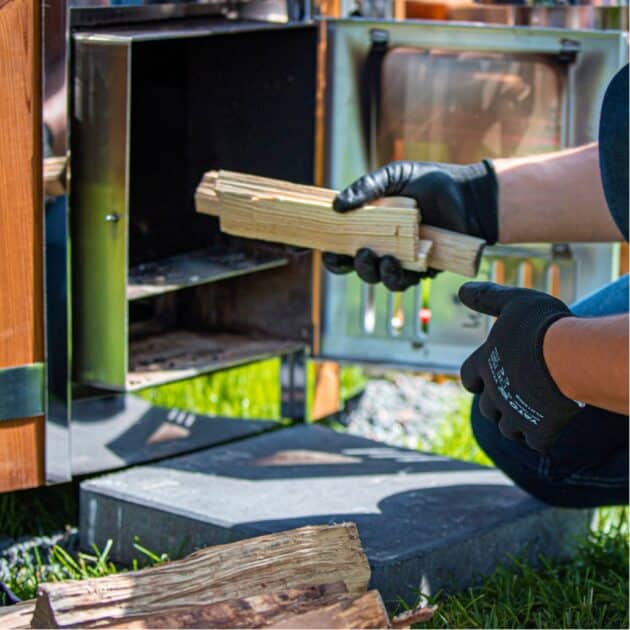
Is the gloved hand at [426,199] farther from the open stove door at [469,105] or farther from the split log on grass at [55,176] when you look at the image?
the split log on grass at [55,176]

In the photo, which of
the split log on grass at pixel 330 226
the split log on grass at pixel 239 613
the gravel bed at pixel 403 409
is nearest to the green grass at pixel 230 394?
the gravel bed at pixel 403 409

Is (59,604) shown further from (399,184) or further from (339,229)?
(399,184)

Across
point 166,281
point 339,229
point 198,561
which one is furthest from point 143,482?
point 198,561

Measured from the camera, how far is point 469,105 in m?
2.78

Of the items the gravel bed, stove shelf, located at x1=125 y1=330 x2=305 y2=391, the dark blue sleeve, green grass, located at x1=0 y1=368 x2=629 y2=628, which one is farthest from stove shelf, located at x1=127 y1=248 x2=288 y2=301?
the dark blue sleeve

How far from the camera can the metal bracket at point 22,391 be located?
88.8 inches

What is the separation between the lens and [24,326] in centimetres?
225

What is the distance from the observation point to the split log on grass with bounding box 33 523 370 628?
5.18 feet

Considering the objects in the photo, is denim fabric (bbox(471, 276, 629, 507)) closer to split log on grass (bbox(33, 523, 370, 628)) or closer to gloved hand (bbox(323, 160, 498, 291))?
gloved hand (bbox(323, 160, 498, 291))

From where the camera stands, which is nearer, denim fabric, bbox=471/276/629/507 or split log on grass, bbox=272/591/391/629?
split log on grass, bbox=272/591/391/629

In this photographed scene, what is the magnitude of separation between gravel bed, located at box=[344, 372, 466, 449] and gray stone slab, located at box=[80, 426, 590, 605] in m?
0.64

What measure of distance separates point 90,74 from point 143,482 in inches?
33.4

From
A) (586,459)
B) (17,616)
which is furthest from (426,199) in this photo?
(17,616)

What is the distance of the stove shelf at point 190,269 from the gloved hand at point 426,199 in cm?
36
